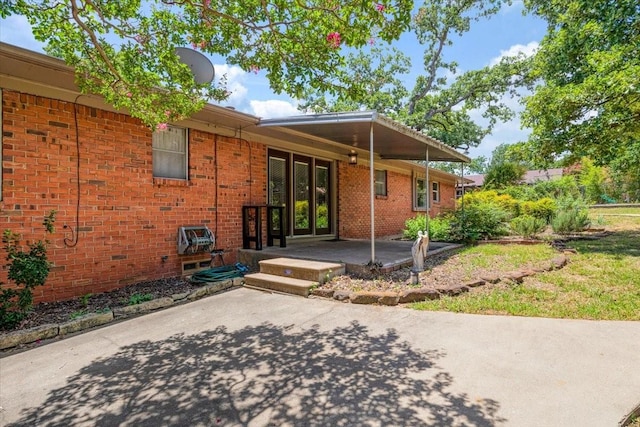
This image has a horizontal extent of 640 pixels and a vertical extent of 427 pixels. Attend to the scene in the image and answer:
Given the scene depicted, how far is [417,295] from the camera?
15.5 feet

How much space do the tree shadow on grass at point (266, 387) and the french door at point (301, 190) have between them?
5.23m

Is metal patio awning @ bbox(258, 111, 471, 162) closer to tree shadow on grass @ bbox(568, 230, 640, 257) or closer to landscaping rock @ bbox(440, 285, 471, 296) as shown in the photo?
landscaping rock @ bbox(440, 285, 471, 296)

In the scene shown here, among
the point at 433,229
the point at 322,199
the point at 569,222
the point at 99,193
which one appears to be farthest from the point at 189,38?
the point at 569,222

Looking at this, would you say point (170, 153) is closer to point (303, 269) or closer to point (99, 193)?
point (99, 193)

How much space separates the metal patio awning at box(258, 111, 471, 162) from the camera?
583cm

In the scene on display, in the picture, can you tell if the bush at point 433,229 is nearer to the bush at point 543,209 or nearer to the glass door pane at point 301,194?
the glass door pane at point 301,194

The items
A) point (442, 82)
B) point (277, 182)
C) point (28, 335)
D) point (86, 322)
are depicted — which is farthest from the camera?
point (442, 82)

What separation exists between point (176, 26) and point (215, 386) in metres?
4.18

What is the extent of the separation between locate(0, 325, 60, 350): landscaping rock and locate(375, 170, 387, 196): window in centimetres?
984

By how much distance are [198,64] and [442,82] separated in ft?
59.5

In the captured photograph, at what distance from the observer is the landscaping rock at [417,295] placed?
4.70 meters

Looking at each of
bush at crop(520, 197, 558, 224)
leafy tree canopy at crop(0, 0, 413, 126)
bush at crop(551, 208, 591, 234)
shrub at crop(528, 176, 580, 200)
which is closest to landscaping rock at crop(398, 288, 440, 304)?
leafy tree canopy at crop(0, 0, 413, 126)

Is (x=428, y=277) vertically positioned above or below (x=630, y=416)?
above

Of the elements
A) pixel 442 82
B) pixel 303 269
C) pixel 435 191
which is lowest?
pixel 303 269
